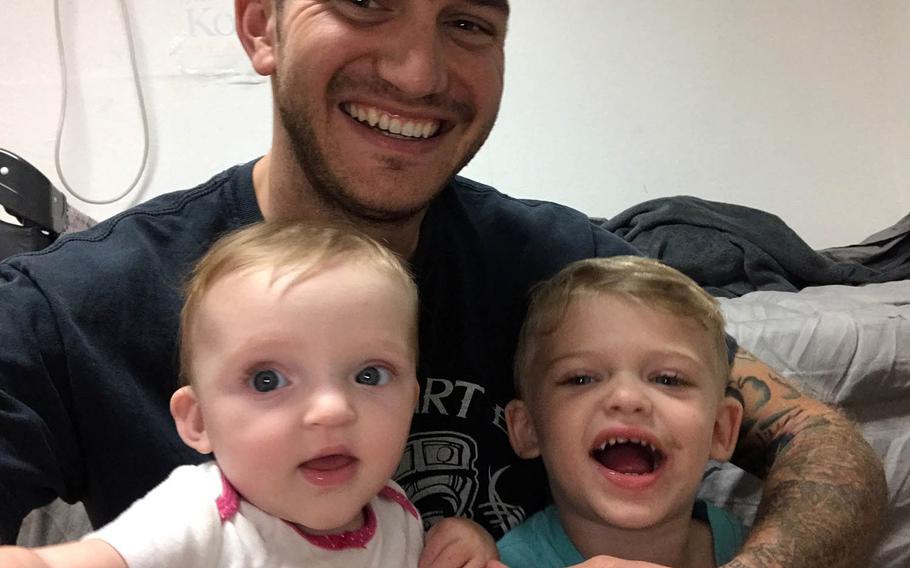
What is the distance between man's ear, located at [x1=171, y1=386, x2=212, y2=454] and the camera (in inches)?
29.4

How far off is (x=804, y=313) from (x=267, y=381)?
1.12 metres

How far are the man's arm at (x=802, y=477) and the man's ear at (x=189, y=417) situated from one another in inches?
22.6

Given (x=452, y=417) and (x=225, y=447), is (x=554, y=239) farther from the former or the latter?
(x=225, y=447)

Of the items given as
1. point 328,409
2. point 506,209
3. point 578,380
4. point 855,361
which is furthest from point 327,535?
point 855,361

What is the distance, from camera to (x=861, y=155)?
2.45 m

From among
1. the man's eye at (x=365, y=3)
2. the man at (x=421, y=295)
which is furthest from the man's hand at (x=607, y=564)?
the man's eye at (x=365, y=3)

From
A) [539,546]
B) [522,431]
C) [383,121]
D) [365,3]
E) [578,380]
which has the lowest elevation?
[539,546]

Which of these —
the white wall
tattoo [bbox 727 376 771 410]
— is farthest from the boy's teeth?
the white wall

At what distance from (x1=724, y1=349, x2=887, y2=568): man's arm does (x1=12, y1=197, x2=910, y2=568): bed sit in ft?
0.65

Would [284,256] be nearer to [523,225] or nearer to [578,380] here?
[578,380]

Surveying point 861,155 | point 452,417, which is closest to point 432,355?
point 452,417

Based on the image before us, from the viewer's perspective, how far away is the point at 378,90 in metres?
0.95

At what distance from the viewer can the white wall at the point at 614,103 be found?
1996mm

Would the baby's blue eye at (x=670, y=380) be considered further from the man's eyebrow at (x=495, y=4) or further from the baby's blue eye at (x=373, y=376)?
the man's eyebrow at (x=495, y=4)
